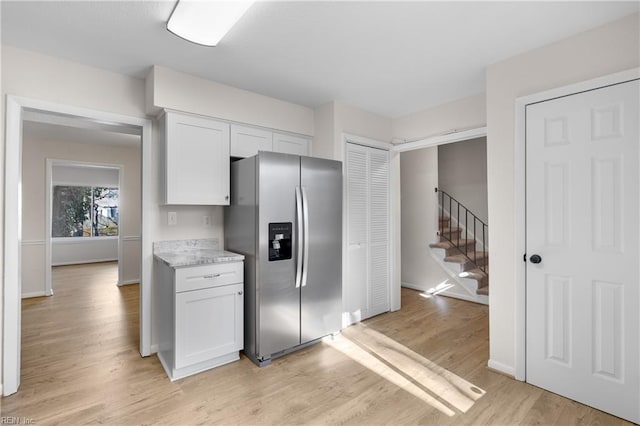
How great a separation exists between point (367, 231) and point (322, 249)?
92 cm

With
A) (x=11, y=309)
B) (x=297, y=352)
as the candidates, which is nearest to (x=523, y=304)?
(x=297, y=352)

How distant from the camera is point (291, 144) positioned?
3557 millimetres

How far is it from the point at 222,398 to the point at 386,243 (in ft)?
8.46

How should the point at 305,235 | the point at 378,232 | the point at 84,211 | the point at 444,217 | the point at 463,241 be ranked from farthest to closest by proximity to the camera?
the point at 84,211
the point at 444,217
the point at 463,241
the point at 378,232
the point at 305,235

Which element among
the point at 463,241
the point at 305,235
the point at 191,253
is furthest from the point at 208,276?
the point at 463,241

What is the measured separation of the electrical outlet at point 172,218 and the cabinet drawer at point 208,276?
0.70 metres

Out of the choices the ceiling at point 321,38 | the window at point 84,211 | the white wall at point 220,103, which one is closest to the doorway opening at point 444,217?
the white wall at point 220,103

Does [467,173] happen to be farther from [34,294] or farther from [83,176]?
[83,176]

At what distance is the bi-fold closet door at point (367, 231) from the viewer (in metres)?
3.63

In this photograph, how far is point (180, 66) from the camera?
263cm

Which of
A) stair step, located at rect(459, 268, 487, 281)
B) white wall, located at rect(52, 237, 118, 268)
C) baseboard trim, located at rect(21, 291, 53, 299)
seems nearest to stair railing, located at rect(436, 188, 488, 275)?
stair step, located at rect(459, 268, 487, 281)

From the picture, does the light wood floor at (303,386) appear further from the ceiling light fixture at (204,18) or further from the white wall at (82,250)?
the white wall at (82,250)

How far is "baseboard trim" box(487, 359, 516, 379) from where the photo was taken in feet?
8.09

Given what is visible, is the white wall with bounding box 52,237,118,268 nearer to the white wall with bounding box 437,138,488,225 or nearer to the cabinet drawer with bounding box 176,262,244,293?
the cabinet drawer with bounding box 176,262,244,293
